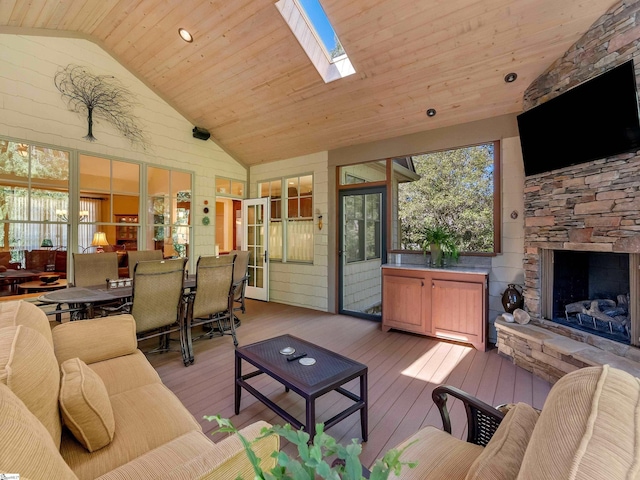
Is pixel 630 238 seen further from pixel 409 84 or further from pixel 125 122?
pixel 125 122

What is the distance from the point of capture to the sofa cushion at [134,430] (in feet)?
3.95

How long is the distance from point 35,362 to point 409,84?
163 inches

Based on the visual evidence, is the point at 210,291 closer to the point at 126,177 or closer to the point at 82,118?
the point at 126,177

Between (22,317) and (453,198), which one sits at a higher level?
(453,198)

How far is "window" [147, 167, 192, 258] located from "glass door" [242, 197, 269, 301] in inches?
49.9

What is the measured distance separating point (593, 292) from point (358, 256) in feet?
10.3

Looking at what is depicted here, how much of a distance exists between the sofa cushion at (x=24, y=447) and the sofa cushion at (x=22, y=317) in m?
0.96

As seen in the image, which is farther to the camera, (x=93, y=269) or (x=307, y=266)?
(x=307, y=266)

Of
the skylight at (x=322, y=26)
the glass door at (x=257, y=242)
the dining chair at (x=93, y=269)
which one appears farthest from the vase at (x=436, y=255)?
the dining chair at (x=93, y=269)

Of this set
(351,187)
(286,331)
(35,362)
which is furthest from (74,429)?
(351,187)

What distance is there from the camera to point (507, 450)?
90 cm

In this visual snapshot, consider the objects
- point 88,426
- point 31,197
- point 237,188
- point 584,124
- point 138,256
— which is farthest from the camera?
point 237,188

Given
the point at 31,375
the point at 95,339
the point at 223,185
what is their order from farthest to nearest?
the point at 223,185 < the point at 95,339 < the point at 31,375

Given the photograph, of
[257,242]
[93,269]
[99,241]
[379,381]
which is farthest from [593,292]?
[99,241]
